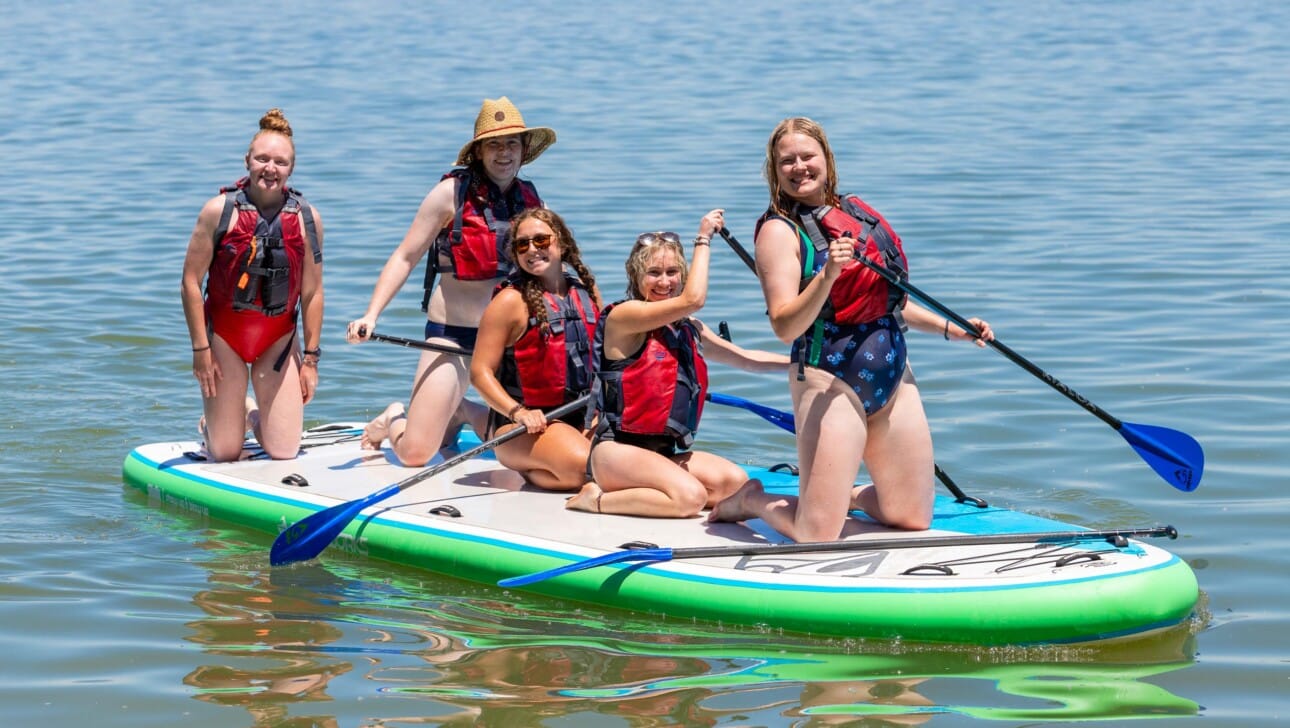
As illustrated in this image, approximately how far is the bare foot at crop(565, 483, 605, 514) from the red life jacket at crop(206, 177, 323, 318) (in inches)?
63.4

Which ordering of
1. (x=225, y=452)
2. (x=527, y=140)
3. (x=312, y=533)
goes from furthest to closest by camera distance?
(x=225, y=452) → (x=527, y=140) → (x=312, y=533)

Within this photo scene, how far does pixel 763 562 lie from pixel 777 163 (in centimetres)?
136

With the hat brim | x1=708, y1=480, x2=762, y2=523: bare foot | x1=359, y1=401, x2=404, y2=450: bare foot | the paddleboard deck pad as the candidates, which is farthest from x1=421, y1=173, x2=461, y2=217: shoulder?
x1=708, y1=480, x2=762, y2=523: bare foot

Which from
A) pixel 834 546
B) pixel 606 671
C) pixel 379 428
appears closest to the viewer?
pixel 606 671

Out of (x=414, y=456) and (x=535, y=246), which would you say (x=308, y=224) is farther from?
(x=535, y=246)

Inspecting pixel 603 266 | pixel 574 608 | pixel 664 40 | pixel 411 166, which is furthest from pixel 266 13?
pixel 574 608

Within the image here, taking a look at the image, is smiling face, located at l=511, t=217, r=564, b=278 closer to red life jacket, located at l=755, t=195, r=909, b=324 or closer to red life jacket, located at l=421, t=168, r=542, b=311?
red life jacket, located at l=421, t=168, r=542, b=311

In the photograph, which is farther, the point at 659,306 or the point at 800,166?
the point at 659,306

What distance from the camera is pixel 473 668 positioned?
554 cm

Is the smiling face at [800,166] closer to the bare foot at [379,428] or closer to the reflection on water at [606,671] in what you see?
the reflection on water at [606,671]

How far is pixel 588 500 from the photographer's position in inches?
255

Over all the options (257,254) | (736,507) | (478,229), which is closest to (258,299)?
(257,254)

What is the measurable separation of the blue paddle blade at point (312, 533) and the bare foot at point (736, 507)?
125cm

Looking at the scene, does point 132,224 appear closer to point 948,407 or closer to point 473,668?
point 948,407
